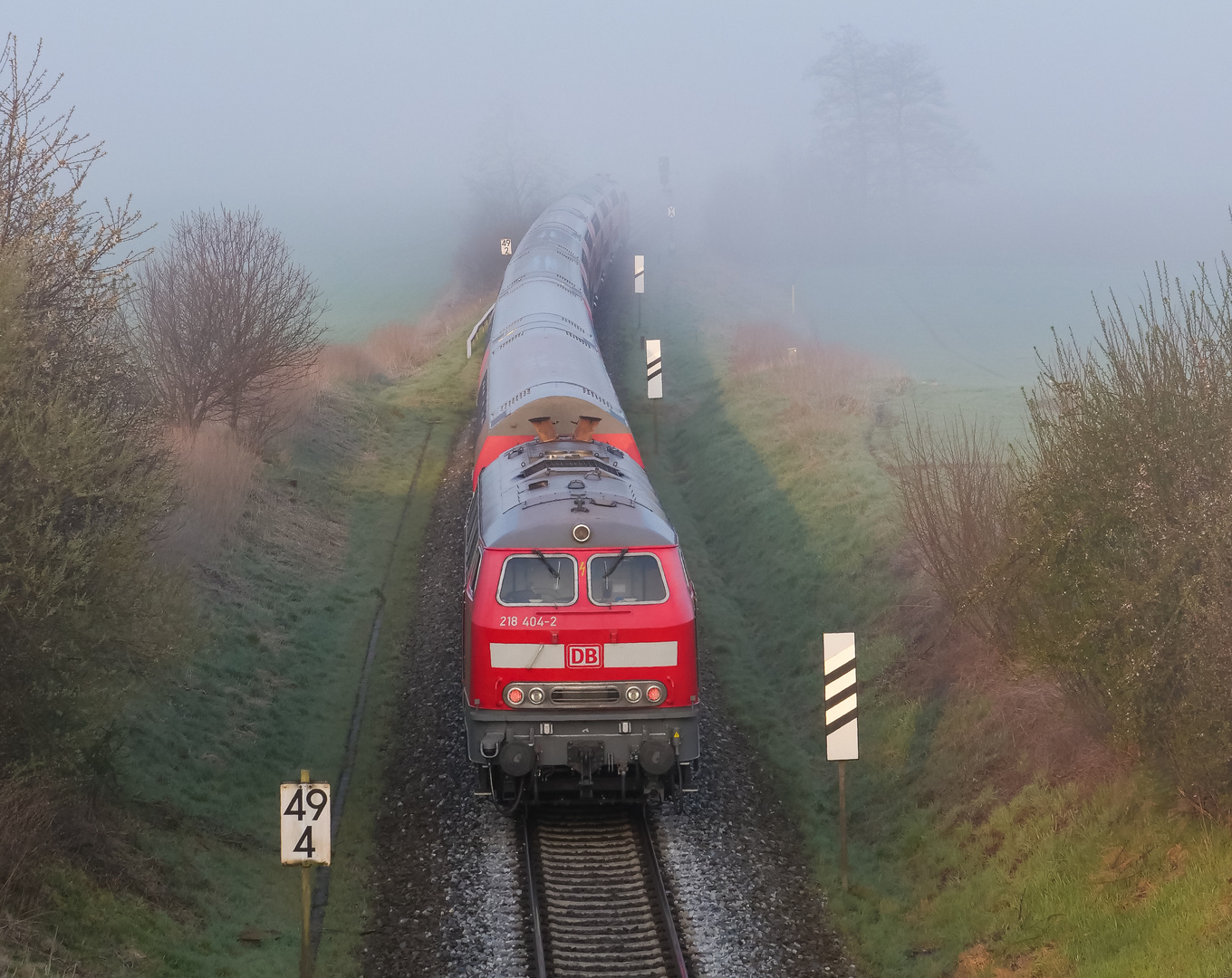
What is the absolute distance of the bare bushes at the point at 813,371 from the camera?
26.8 m

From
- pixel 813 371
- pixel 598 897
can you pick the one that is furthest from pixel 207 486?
pixel 813 371

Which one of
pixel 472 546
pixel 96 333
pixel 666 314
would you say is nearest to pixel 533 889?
pixel 472 546

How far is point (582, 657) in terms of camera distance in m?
11.4

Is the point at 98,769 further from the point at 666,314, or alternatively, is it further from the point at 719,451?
the point at 666,314

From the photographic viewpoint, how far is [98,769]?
11.4m

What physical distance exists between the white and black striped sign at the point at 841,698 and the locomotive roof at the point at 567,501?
1924mm

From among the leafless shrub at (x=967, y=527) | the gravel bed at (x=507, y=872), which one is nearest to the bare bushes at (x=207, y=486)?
the gravel bed at (x=507, y=872)

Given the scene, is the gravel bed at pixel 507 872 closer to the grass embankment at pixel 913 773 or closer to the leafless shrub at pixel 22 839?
the grass embankment at pixel 913 773

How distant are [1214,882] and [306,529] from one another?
16144 mm

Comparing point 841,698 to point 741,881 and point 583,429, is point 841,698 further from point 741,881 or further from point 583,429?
point 583,429

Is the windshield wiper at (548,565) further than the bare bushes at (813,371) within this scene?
No

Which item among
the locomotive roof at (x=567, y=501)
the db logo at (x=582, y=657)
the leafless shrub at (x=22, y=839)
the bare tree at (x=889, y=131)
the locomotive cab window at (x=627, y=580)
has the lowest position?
the leafless shrub at (x=22, y=839)

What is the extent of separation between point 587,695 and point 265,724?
5.42m

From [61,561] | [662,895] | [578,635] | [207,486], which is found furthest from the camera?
[207,486]
